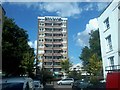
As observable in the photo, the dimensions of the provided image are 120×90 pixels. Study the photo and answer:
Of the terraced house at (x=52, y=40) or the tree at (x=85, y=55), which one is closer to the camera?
the tree at (x=85, y=55)

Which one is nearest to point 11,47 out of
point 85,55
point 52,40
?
point 85,55

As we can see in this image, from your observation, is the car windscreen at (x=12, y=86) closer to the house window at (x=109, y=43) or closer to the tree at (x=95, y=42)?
the house window at (x=109, y=43)

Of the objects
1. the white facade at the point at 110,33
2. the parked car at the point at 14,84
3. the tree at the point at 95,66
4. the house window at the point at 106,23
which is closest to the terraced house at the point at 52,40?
the tree at the point at 95,66

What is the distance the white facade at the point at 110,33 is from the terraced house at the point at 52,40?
7273 centimetres

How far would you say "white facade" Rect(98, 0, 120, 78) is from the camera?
26328 mm

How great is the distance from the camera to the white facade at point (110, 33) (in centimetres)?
2633

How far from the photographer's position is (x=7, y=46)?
78.1ft

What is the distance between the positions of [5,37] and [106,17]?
38.5 ft

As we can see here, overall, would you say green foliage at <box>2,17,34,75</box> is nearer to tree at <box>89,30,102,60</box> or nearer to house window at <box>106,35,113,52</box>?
house window at <box>106,35,113,52</box>

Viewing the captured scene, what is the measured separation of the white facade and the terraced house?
72735 millimetres

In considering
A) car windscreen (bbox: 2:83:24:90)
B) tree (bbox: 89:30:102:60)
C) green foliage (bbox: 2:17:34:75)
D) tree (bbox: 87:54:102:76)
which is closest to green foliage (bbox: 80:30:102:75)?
tree (bbox: 89:30:102:60)

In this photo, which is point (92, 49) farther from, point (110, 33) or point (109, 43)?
point (110, 33)

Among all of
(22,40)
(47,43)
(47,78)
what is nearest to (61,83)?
(47,78)

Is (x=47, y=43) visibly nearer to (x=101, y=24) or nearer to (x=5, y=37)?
(x=101, y=24)
